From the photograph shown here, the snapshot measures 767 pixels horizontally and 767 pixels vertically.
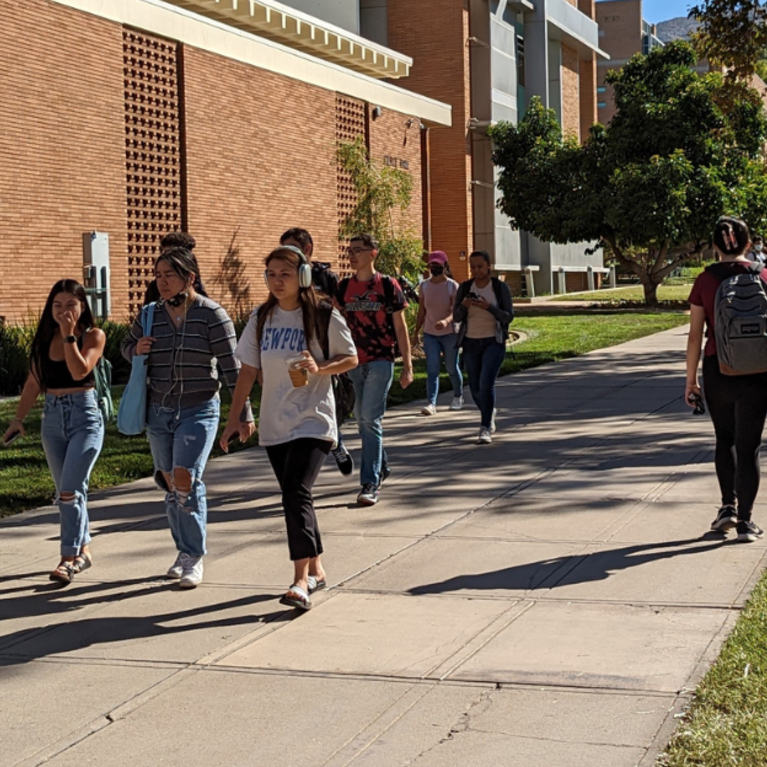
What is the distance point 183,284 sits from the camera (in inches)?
272

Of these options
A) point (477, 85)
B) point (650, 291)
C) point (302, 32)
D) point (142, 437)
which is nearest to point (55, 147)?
point (142, 437)

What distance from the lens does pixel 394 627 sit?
595 cm

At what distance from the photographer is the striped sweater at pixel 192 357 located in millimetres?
6949

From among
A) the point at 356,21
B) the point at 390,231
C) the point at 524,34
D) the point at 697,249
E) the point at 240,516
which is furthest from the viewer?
the point at 524,34

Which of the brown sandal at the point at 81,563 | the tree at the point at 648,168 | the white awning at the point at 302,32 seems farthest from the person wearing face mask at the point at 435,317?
the tree at the point at 648,168

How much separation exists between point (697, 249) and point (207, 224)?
17.4 m

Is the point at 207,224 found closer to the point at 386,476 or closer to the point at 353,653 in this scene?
the point at 386,476

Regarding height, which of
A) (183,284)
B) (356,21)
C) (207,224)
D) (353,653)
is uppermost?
(356,21)

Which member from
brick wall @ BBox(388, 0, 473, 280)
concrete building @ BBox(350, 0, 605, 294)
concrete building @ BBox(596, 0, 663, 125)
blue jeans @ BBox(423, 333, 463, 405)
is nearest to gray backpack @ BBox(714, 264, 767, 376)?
blue jeans @ BBox(423, 333, 463, 405)

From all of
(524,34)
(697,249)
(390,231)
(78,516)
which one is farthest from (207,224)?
(524,34)

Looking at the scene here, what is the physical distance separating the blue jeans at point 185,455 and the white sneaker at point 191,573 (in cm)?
4

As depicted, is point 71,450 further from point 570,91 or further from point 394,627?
Answer: point 570,91

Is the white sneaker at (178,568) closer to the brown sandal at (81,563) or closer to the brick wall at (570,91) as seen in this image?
the brown sandal at (81,563)

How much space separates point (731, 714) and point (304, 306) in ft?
9.67
